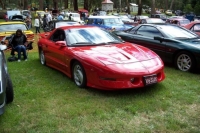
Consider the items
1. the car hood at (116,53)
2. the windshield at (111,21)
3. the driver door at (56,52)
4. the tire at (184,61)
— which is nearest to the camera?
the car hood at (116,53)

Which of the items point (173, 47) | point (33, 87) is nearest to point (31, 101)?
point (33, 87)

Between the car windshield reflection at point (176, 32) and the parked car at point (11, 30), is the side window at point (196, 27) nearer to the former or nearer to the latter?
the car windshield reflection at point (176, 32)

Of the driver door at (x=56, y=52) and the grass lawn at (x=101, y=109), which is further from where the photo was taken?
the driver door at (x=56, y=52)

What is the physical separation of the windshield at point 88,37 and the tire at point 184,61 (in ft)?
6.14

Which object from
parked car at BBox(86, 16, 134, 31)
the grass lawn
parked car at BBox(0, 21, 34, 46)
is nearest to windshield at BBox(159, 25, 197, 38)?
the grass lawn

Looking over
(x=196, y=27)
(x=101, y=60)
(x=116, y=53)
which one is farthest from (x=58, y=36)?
(x=196, y=27)

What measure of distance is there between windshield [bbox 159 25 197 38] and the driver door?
3238 millimetres

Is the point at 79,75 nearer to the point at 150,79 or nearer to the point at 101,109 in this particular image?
the point at 101,109

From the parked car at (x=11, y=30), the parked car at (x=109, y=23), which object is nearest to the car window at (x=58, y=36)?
the parked car at (x=11, y=30)

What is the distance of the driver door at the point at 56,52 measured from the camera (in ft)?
20.5

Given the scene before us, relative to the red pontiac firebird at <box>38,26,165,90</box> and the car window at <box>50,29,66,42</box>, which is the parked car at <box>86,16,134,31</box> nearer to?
the car window at <box>50,29,66,42</box>

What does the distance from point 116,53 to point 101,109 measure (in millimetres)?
1517

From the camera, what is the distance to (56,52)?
6.54 m

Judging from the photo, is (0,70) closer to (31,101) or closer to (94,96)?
(31,101)
